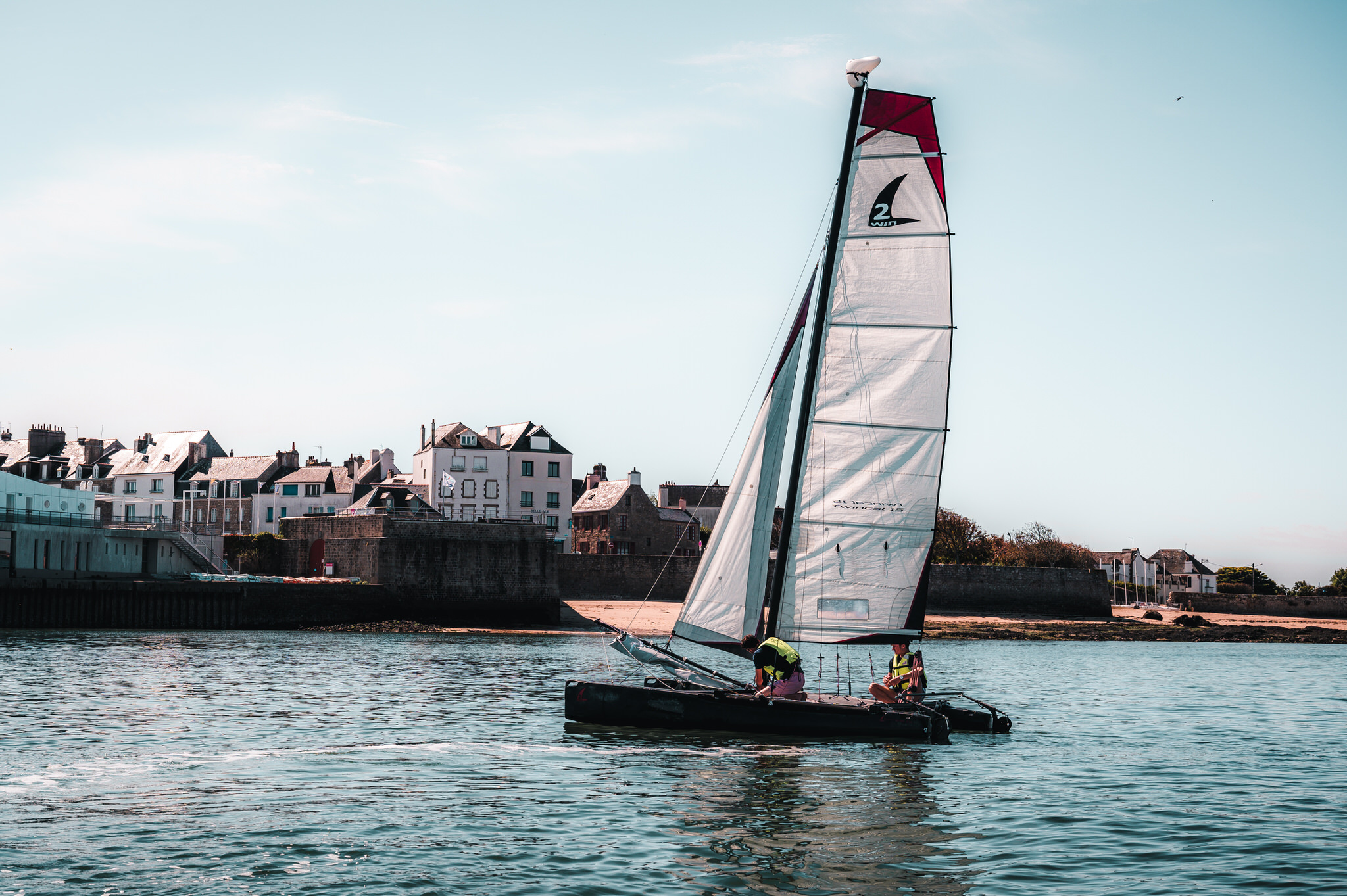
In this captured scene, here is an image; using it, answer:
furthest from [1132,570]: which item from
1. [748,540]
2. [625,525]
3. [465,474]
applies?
[748,540]

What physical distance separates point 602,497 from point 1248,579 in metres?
89.1

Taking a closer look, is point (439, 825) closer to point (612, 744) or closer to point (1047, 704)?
point (612, 744)

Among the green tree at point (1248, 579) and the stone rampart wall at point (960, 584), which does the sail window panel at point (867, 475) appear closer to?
the stone rampart wall at point (960, 584)

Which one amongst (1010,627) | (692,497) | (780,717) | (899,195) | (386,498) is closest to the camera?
(899,195)

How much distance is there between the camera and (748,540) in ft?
86.4

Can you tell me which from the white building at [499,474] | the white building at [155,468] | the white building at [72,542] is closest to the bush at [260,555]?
the white building at [72,542]

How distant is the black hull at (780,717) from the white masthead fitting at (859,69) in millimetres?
13252

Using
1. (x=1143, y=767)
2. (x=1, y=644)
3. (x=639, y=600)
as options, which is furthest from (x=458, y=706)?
(x=639, y=600)

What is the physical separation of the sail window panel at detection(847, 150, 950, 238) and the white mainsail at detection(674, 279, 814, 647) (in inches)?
82.9

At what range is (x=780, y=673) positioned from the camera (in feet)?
85.6

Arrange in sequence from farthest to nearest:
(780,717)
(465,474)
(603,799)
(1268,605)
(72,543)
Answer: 1. (1268,605)
2. (465,474)
3. (72,543)
4. (780,717)
5. (603,799)

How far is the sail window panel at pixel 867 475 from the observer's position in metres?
26.1

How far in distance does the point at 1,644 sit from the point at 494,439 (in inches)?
2538

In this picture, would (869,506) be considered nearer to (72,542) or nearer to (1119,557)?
(72,542)
